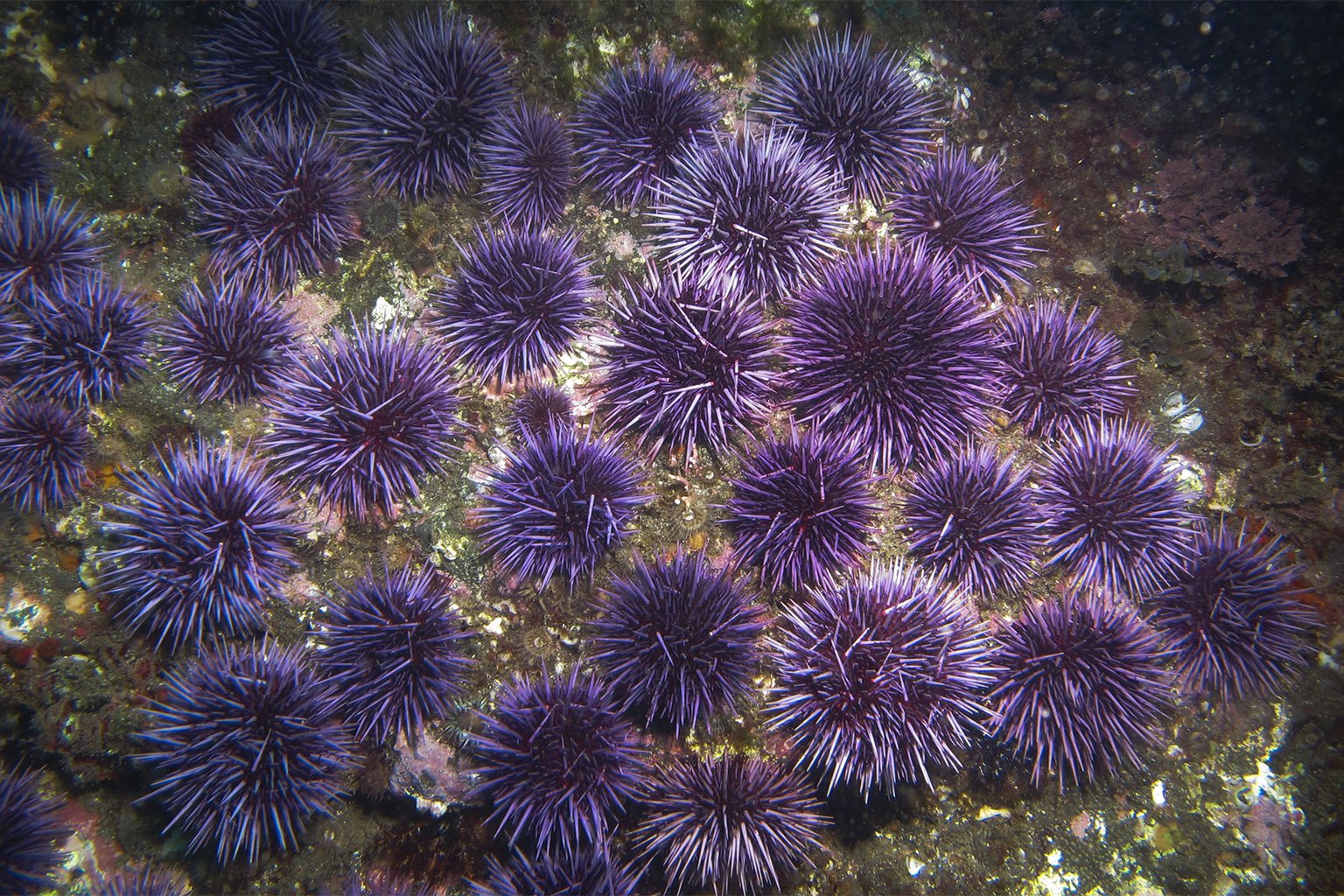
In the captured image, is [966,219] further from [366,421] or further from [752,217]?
[366,421]

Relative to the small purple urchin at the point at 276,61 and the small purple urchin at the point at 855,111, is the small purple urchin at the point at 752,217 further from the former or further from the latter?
the small purple urchin at the point at 276,61

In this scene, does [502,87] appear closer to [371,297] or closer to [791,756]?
[371,297]

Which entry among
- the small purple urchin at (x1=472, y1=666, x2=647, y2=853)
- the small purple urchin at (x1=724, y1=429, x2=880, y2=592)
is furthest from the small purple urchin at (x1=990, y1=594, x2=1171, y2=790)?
the small purple urchin at (x1=472, y1=666, x2=647, y2=853)

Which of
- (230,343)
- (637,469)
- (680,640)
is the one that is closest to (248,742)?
(230,343)

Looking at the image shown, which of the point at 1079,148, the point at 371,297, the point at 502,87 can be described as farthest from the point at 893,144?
the point at 371,297

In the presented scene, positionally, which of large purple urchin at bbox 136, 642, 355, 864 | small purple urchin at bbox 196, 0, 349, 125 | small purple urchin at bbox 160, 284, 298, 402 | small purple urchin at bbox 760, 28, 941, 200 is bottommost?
large purple urchin at bbox 136, 642, 355, 864

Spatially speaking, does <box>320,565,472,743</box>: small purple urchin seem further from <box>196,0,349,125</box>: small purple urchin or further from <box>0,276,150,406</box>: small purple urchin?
<box>196,0,349,125</box>: small purple urchin

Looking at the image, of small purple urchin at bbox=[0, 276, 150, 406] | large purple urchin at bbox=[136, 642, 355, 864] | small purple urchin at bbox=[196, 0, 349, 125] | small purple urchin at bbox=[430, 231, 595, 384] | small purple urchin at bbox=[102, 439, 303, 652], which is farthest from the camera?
small purple urchin at bbox=[196, 0, 349, 125]
